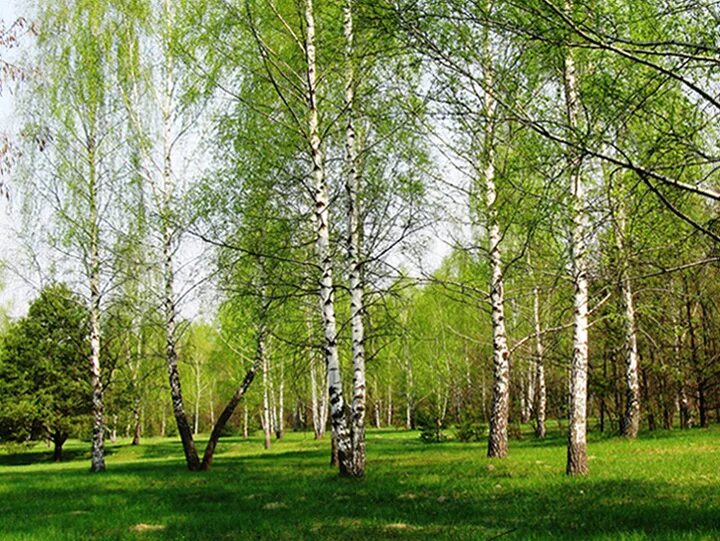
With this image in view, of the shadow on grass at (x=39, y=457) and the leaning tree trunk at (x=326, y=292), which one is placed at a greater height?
the leaning tree trunk at (x=326, y=292)

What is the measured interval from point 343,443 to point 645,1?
29.8 feet

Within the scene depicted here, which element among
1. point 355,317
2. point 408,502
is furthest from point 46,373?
point 408,502

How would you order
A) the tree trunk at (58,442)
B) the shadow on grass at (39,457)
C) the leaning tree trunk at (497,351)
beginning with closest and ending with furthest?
the leaning tree trunk at (497,351), the tree trunk at (58,442), the shadow on grass at (39,457)

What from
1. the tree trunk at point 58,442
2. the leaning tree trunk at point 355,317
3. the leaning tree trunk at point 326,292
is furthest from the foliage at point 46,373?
the leaning tree trunk at point 355,317

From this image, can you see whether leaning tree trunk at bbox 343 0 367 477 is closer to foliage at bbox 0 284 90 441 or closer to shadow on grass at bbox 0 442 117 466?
foliage at bbox 0 284 90 441

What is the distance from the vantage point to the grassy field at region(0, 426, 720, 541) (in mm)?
7188

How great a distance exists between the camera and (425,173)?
596 inches

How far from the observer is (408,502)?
9445mm

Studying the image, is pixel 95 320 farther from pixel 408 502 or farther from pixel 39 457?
pixel 39 457

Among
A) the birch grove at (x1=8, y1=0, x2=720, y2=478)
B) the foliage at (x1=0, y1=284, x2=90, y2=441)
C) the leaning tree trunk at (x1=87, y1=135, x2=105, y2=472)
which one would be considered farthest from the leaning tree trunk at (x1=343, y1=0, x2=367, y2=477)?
the foliage at (x1=0, y1=284, x2=90, y2=441)

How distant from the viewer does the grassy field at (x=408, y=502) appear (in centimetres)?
719

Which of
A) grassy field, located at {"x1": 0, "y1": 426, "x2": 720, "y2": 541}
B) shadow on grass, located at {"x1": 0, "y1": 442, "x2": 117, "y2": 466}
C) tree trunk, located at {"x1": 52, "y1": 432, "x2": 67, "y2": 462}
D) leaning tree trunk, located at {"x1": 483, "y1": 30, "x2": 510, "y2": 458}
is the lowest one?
shadow on grass, located at {"x1": 0, "y1": 442, "x2": 117, "y2": 466}

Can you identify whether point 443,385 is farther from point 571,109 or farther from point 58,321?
point 571,109

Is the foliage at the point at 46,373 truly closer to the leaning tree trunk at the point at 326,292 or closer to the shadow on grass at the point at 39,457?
the shadow on grass at the point at 39,457
